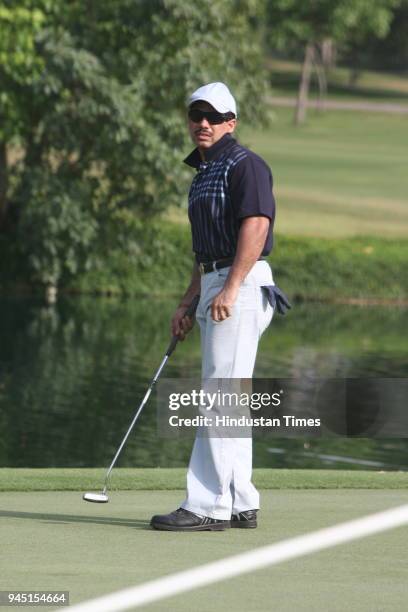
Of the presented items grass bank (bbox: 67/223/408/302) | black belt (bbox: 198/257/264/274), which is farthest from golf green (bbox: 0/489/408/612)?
grass bank (bbox: 67/223/408/302)

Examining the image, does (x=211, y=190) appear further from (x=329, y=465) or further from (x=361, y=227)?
(x=361, y=227)

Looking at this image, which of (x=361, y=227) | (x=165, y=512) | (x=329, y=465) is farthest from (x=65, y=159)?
(x=165, y=512)

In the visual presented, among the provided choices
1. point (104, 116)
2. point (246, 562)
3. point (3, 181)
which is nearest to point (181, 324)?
point (246, 562)

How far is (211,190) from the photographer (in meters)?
6.58

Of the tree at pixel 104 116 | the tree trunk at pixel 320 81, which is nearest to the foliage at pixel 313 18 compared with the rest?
the tree trunk at pixel 320 81

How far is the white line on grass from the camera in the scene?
4.93 meters

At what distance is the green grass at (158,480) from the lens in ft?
27.4

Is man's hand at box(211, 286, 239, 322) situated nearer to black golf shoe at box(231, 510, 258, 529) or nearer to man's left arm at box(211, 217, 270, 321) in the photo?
man's left arm at box(211, 217, 270, 321)

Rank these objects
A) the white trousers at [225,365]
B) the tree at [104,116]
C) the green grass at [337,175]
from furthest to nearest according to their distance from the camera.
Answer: the green grass at [337,175], the tree at [104,116], the white trousers at [225,365]

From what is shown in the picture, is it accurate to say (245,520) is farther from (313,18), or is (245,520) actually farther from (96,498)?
(313,18)

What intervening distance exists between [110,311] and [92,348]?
195 inches

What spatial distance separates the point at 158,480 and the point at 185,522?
224cm

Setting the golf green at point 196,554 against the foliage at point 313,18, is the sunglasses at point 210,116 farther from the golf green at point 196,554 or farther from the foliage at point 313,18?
the foliage at point 313,18

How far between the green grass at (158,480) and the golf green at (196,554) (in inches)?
29.5
